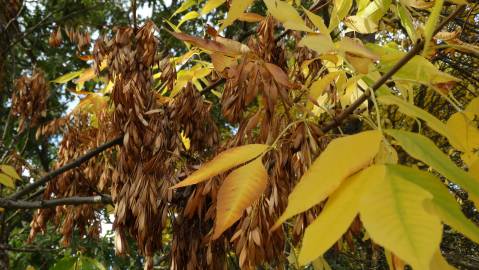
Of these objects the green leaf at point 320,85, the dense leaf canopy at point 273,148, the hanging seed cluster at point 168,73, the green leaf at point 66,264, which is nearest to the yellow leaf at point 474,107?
the dense leaf canopy at point 273,148

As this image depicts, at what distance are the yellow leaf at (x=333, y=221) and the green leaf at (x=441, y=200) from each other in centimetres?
4

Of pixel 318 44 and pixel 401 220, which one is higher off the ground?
pixel 318 44

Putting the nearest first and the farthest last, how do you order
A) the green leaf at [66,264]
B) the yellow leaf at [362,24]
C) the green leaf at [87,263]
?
the yellow leaf at [362,24], the green leaf at [66,264], the green leaf at [87,263]

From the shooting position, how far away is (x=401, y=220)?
0.46m

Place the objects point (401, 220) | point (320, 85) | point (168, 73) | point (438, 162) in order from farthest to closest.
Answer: point (168, 73)
point (320, 85)
point (438, 162)
point (401, 220)

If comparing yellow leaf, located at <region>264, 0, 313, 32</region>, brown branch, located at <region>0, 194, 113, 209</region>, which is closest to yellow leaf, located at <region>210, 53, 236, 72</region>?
yellow leaf, located at <region>264, 0, 313, 32</region>

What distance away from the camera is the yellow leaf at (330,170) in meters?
0.54

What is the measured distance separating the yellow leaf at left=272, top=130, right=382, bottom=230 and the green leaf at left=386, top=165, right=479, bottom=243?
4cm

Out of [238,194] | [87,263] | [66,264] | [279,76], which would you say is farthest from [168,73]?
[87,263]

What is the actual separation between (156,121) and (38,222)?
0.93m

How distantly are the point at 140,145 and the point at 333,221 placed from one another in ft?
3.27

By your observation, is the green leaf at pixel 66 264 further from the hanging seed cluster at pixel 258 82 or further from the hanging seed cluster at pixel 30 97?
the hanging seed cluster at pixel 258 82

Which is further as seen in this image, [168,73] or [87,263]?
[87,263]

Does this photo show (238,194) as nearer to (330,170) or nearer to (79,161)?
(330,170)
